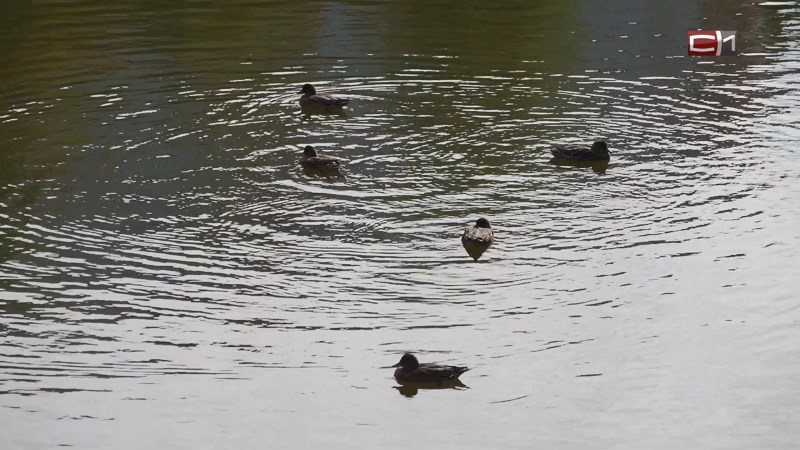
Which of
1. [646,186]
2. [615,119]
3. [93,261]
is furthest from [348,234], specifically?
[615,119]

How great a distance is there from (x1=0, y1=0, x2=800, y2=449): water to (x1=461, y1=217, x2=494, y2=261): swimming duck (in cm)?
26

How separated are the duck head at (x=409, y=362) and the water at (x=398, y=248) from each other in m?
0.24

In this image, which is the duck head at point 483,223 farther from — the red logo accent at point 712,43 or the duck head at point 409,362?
the red logo accent at point 712,43

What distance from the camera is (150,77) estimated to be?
24.9m

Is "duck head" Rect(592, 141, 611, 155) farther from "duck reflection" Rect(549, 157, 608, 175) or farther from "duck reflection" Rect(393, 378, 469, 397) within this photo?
"duck reflection" Rect(393, 378, 469, 397)

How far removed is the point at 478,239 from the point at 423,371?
11.3 feet

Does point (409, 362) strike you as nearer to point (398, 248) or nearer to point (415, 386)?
point (415, 386)

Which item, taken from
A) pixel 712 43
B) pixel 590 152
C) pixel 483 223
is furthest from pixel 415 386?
pixel 712 43

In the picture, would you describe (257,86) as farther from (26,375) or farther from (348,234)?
(26,375)

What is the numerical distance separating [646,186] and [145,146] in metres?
7.51

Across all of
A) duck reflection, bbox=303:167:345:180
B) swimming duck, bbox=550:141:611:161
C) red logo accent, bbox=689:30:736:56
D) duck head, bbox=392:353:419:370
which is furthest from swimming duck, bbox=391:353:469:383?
red logo accent, bbox=689:30:736:56

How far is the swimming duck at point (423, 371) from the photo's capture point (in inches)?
496

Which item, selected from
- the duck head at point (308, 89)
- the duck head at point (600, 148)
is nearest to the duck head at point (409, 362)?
the duck head at point (600, 148)

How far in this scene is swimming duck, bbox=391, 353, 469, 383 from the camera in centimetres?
1259
